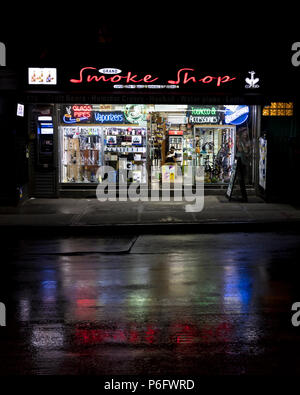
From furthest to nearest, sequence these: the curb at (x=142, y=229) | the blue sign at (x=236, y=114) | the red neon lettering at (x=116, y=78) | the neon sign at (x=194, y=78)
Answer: the blue sign at (x=236, y=114) → the neon sign at (x=194, y=78) → the red neon lettering at (x=116, y=78) → the curb at (x=142, y=229)

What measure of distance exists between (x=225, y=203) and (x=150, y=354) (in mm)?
11842

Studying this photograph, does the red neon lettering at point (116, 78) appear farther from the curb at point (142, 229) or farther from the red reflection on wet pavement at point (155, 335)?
the red reflection on wet pavement at point (155, 335)

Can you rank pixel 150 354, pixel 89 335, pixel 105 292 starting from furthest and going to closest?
1. pixel 105 292
2. pixel 89 335
3. pixel 150 354

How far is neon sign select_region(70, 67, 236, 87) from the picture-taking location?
54.9 feet

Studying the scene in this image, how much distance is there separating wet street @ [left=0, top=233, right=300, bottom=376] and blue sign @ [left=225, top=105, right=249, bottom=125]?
758cm

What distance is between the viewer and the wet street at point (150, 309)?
5191 millimetres

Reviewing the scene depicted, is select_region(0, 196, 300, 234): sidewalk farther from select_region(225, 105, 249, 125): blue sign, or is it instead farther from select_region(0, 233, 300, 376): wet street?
select_region(225, 105, 249, 125): blue sign

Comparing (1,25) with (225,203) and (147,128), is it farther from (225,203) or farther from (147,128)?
(225,203)

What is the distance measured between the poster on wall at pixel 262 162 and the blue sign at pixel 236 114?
970mm

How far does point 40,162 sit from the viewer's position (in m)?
18.0

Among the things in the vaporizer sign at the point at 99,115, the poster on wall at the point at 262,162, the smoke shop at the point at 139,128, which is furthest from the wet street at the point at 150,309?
the vaporizer sign at the point at 99,115

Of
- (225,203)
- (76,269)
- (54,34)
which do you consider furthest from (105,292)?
(54,34)

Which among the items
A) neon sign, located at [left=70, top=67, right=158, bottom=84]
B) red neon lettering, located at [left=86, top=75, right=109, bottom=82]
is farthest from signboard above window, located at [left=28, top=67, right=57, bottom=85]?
red neon lettering, located at [left=86, top=75, right=109, bottom=82]

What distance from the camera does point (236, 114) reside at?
18125 millimetres
